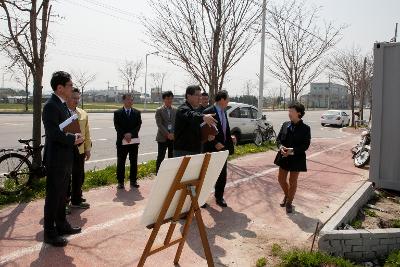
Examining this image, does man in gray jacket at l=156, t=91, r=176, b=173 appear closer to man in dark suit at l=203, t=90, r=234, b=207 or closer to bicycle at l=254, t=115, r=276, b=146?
man in dark suit at l=203, t=90, r=234, b=207

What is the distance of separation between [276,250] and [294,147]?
2029mm

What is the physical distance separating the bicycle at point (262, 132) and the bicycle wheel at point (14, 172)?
10.2 meters

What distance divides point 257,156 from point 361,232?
797 cm

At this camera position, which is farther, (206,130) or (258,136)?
(258,136)

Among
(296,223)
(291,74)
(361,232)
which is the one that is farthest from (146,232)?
(291,74)

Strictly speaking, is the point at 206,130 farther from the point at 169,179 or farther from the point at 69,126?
the point at 169,179

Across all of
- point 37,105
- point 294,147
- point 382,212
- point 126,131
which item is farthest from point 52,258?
point 382,212

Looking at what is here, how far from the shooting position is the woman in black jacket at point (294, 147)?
21.0 ft

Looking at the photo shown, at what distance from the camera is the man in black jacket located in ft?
18.7

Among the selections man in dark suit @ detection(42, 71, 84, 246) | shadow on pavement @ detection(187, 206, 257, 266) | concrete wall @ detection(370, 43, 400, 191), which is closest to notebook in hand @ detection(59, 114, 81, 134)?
man in dark suit @ detection(42, 71, 84, 246)

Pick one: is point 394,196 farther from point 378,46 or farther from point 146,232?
point 146,232

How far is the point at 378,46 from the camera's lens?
806 cm

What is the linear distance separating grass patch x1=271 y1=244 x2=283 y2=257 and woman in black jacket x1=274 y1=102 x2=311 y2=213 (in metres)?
1.63

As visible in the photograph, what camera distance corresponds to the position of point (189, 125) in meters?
5.84
